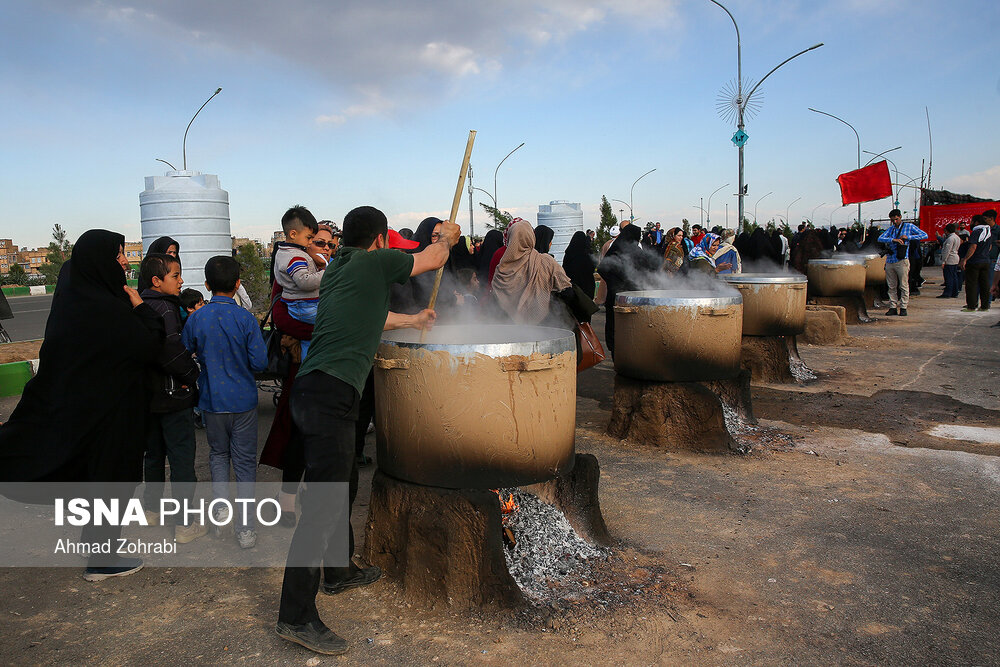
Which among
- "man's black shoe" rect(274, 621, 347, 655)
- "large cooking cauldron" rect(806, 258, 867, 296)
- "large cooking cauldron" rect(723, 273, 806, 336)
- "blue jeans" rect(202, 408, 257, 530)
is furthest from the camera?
"large cooking cauldron" rect(806, 258, 867, 296)

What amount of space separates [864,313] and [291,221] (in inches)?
459

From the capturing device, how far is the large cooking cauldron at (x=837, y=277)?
12188 mm

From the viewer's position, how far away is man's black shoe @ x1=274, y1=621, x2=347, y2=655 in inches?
107

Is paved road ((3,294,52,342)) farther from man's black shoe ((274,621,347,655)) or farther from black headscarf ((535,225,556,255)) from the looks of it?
man's black shoe ((274,621,347,655))

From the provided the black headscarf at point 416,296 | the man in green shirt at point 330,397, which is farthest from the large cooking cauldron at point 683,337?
the man in green shirt at point 330,397

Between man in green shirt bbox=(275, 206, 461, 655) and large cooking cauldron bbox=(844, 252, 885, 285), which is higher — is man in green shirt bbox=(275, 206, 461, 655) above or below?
below

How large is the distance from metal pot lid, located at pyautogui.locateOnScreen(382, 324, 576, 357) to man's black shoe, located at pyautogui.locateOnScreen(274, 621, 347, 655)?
1.22 metres

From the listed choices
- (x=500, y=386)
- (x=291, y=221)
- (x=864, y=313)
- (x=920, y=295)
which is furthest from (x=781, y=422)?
(x=920, y=295)

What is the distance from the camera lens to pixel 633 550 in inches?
145

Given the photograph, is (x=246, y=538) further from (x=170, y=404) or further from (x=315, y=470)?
(x=315, y=470)

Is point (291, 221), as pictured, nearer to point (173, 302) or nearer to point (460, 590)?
point (173, 302)

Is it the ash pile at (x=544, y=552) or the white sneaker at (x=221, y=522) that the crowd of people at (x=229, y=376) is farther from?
the ash pile at (x=544, y=552)

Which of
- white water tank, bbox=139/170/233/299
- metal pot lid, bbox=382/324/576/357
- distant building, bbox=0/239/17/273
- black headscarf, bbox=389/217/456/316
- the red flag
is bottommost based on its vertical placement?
metal pot lid, bbox=382/324/576/357

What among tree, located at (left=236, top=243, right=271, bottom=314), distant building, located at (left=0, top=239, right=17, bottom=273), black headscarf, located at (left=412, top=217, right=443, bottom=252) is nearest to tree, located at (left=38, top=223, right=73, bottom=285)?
tree, located at (left=236, top=243, right=271, bottom=314)
